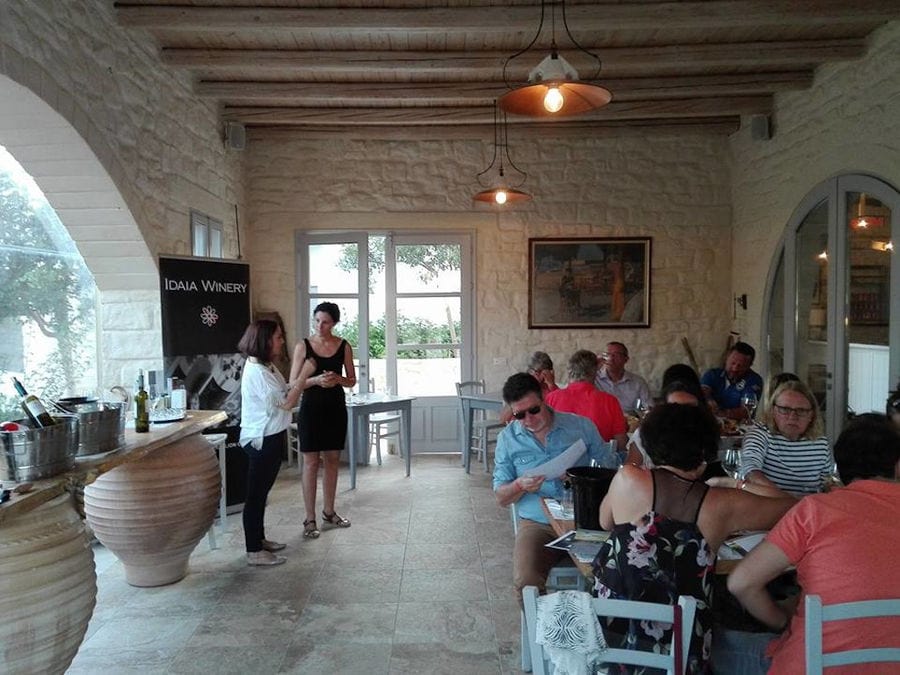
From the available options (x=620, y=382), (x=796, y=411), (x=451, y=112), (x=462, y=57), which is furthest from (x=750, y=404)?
(x=451, y=112)

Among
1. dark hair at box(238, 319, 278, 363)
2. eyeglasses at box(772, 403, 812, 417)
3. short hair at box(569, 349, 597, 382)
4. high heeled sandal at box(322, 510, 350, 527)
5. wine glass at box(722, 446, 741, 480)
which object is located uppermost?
dark hair at box(238, 319, 278, 363)

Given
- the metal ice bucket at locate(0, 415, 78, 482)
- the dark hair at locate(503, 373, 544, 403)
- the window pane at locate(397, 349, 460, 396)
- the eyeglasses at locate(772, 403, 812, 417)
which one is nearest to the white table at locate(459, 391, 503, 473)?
the window pane at locate(397, 349, 460, 396)

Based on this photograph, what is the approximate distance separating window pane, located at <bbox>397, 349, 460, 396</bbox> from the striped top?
448cm

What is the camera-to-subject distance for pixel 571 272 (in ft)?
23.7

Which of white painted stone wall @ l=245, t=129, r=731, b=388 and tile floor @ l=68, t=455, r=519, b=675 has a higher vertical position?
white painted stone wall @ l=245, t=129, r=731, b=388

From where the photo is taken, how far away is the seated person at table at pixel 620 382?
5.57 metres

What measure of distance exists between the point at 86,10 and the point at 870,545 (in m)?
4.42

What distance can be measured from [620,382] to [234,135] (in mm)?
4167

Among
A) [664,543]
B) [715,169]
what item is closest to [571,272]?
[715,169]

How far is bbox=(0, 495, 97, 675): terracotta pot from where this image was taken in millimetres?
2119

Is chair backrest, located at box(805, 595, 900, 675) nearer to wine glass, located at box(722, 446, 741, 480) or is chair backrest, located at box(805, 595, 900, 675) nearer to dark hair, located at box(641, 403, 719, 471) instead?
dark hair, located at box(641, 403, 719, 471)

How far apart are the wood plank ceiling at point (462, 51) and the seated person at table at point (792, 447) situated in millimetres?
2599

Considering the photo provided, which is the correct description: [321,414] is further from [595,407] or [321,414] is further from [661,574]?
[661,574]

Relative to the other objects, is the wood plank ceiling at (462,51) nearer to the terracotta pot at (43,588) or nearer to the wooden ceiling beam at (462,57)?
the wooden ceiling beam at (462,57)
